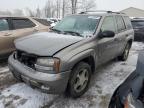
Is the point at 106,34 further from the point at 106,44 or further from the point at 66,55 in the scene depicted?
the point at 66,55

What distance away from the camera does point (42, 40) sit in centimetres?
383

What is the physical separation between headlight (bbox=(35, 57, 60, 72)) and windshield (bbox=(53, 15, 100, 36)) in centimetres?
127

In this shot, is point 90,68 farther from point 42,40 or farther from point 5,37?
point 5,37

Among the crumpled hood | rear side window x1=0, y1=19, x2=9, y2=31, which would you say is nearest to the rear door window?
rear side window x1=0, y1=19, x2=9, y2=31

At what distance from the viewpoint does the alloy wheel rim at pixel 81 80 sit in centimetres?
375

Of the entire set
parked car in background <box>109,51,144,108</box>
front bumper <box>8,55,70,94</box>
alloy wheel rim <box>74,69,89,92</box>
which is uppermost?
parked car in background <box>109,51,144,108</box>

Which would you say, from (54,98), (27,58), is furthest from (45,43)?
(54,98)

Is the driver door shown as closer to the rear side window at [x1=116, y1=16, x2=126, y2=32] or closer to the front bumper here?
the rear side window at [x1=116, y1=16, x2=126, y2=32]

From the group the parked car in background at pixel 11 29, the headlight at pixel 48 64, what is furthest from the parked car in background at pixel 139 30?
the headlight at pixel 48 64

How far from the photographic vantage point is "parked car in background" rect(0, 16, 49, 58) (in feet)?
18.5

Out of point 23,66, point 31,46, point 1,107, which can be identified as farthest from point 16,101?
point 31,46

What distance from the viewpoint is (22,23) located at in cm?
633

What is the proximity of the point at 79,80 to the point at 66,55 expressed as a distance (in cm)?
73

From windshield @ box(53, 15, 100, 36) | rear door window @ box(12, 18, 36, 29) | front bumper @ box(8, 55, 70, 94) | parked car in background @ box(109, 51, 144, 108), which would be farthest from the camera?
rear door window @ box(12, 18, 36, 29)
